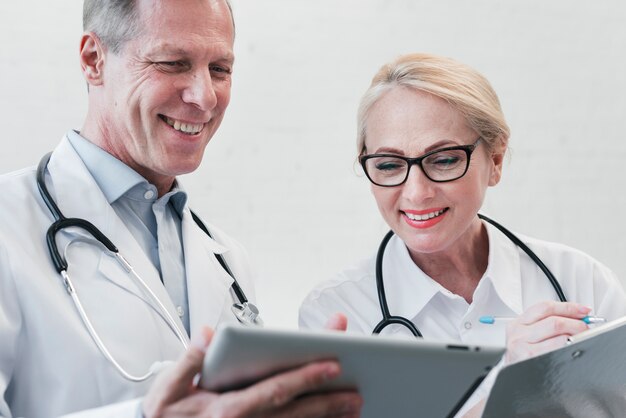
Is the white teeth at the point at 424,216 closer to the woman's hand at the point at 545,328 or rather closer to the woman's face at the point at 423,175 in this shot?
the woman's face at the point at 423,175

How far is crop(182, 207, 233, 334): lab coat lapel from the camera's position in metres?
1.38

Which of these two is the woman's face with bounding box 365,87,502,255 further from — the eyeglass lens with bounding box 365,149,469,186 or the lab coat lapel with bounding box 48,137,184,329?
the lab coat lapel with bounding box 48,137,184,329

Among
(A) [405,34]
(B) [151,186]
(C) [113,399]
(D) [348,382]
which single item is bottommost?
(C) [113,399]

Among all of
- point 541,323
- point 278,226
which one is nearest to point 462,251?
point 541,323

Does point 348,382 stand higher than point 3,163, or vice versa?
point 3,163

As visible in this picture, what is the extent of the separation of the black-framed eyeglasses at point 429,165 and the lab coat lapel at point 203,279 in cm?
38

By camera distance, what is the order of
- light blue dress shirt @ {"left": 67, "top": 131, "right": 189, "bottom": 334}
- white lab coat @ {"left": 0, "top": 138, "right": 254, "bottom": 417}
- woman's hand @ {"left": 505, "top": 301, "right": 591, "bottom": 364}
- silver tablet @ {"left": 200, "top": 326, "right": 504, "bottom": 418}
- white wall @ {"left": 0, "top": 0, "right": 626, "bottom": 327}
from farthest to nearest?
white wall @ {"left": 0, "top": 0, "right": 626, "bottom": 327}
light blue dress shirt @ {"left": 67, "top": 131, "right": 189, "bottom": 334}
woman's hand @ {"left": 505, "top": 301, "right": 591, "bottom": 364}
white lab coat @ {"left": 0, "top": 138, "right": 254, "bottom": 417}
silver tablet @ {"left": 200, "top": 326, "right": 504, "bottom": 418}

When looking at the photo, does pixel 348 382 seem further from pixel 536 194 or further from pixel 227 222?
pixel 536 194

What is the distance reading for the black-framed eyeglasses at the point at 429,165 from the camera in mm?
1605

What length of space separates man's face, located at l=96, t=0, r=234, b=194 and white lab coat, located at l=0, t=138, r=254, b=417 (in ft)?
0.35

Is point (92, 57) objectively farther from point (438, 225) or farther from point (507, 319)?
point (507, 319)

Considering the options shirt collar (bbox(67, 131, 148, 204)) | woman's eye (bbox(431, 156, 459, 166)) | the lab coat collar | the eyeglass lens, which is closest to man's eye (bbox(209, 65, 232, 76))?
shirt collar (bbox(67, 131, 148, 204))

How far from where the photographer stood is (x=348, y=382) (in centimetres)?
89

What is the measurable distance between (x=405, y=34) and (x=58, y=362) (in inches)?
61.3
